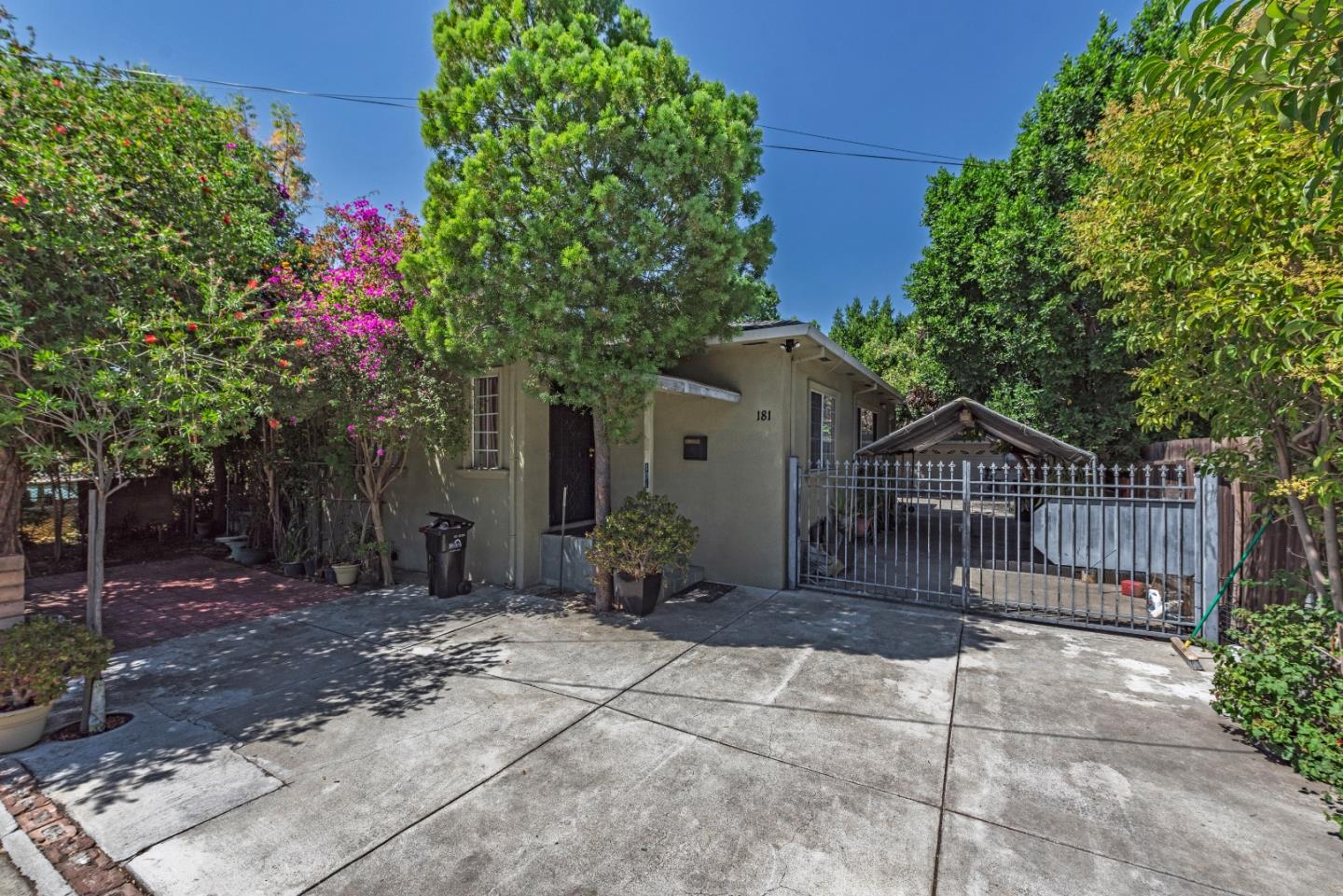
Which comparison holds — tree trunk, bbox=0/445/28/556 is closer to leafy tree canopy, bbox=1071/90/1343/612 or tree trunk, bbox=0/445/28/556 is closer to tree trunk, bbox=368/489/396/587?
tree trunk, bbox=368/489/396/587

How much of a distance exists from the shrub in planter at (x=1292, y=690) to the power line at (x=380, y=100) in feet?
19.9

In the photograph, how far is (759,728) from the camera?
384 cm

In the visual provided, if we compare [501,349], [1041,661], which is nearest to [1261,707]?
[1041,661]

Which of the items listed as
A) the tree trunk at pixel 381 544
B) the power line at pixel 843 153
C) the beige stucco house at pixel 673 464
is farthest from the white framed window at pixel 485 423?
the power line at pixel 843 153

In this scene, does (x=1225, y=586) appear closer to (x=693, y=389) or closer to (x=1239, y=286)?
(x=1239, y=286)

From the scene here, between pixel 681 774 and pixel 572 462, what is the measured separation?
6014 millimetres

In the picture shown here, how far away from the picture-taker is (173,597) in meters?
7.42

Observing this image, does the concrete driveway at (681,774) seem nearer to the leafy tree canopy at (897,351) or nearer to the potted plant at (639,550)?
the potted plant at (639,550)

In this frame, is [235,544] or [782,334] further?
[235,544]

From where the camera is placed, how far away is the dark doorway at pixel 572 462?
27.4 ft

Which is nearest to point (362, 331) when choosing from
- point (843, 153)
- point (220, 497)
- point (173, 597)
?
point (173, 597)

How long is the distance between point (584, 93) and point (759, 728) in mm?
5751

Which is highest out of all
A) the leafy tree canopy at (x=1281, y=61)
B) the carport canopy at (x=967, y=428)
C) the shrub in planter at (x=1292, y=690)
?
the leafy tree canopy at (x=1281, y=61)

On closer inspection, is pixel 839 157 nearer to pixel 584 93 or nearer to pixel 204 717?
pixel 584 93
